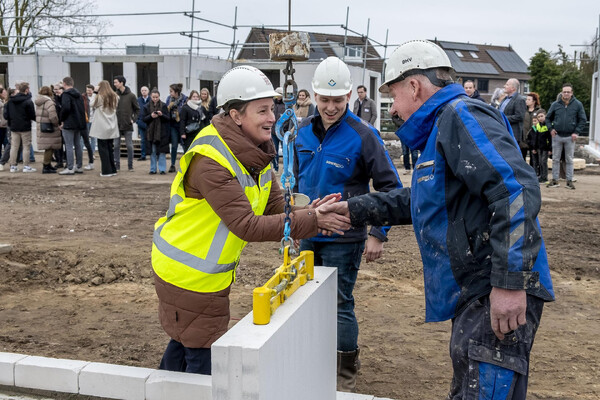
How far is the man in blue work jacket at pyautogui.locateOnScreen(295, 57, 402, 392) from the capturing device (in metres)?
4.30

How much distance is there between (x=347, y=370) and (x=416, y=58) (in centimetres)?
234

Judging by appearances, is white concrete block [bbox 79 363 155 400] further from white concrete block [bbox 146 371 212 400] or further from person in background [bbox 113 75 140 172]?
person in background [bbox 113 75 140 172]

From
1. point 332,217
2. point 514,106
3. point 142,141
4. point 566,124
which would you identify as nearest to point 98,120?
point 142,141

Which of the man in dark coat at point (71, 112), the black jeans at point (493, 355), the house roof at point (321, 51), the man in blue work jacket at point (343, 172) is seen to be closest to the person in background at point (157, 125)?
the man in dark coat at point (71, 112)

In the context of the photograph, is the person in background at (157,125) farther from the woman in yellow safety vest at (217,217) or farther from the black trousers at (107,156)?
the woman in yellow safety vest at (217,217)

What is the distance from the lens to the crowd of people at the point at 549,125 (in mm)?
13141

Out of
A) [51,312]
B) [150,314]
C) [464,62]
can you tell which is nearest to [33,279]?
[51,312]

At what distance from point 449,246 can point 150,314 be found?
3.94 m

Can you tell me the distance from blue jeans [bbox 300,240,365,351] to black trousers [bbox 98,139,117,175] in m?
11.2

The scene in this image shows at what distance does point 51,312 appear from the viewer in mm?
6129

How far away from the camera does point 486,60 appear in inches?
2724

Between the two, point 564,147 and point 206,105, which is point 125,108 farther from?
point 564,147

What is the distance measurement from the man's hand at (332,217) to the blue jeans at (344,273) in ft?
2.43

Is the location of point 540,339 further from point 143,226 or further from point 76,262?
point 143,226
